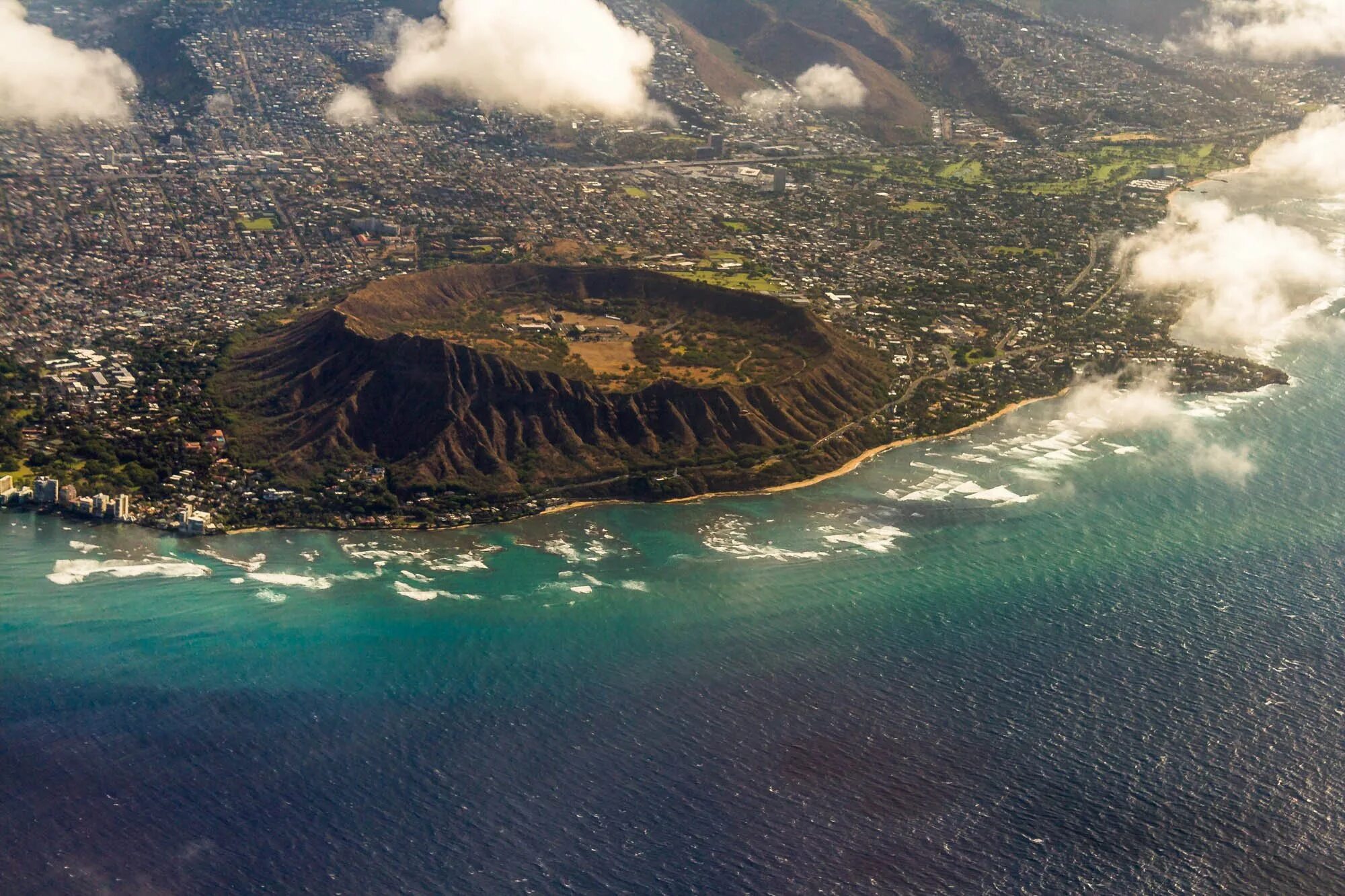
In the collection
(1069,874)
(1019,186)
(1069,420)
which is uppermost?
(1019,186)

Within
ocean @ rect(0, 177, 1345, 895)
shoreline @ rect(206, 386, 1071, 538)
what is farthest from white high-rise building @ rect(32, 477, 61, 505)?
shoreline @ rect(206, 386, 1071, 538)

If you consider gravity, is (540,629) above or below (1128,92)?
below

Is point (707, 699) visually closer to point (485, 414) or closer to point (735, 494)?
point (735, 494)

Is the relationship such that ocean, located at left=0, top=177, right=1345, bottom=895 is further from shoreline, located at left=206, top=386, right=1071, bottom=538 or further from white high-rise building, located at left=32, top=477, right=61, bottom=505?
white high-rise building, located at left=32, top=477, right=61, bottom=505

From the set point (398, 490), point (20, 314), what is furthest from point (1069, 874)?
point (20, 314)

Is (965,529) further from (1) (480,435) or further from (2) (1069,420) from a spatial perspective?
(1) (480,435)

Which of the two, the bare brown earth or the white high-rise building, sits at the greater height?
A: the bare brown earth

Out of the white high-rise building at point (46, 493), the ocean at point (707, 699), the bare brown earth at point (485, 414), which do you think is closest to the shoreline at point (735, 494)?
the ocean at point (707, 699)

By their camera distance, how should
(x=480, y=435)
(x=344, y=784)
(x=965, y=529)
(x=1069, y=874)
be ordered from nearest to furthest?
(x=1069, y=874) → (x=344, y=784) → (x=965, y=529) → (x=480, y=435)
